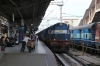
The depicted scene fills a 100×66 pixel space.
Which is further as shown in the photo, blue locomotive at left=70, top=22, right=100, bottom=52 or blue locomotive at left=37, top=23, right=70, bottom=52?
blue locomotive at left=37, top=23, right=70, bottom=52

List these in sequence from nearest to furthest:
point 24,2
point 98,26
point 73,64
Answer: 1. point 73,64
2. point 24,2
3. point 98,26

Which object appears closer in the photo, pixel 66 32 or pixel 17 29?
pixel 66 32

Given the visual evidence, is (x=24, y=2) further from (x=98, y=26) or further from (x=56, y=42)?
(x=98, y=26)

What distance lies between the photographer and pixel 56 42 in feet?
92.0

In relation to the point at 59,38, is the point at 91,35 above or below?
above

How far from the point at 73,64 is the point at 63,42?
29.7 feet

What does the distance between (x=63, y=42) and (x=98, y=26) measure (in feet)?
14.0

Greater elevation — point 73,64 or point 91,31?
point 91,31

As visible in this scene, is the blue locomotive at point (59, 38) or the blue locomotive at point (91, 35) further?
the blue locomotive at point (59, 38)

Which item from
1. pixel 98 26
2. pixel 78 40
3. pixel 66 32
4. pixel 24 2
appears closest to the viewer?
pixel 24 2

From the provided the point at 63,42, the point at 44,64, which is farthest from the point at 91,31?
the point at 44,64

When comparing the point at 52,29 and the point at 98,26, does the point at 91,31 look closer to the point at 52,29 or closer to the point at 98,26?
the point at 98,26

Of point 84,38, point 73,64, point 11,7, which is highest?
point 11,7

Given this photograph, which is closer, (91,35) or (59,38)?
(91,35)
